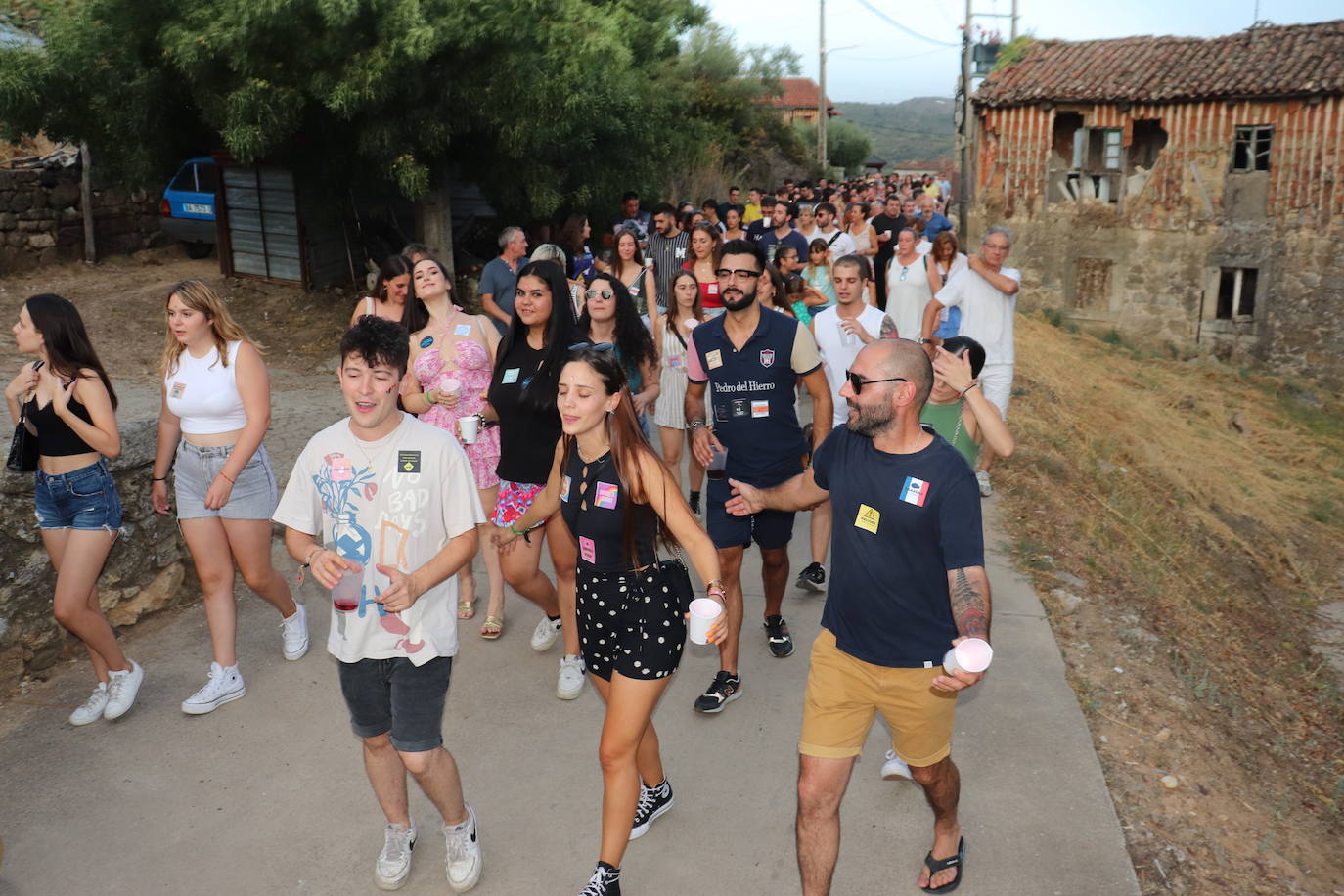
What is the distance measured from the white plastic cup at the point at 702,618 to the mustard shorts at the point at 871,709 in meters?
0.52

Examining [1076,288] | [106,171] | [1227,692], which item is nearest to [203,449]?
[1227,692]

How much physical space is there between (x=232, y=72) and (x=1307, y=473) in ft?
52.1

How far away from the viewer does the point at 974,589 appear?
337 cm

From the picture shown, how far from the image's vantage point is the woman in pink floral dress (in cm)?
566

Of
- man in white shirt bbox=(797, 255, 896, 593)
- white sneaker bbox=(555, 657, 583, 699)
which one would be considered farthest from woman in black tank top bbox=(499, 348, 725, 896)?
man in white shirt bbox=(797, 255, 896, 593)

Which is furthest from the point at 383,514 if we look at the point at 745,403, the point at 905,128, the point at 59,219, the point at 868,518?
the point at 905,128

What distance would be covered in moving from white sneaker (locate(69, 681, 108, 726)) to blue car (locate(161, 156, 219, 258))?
12385mm

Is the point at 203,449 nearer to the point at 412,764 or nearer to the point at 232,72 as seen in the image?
the point at 412,764

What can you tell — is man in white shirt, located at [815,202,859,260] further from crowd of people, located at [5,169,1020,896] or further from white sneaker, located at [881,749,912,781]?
white sneaker, located at [881,749,912,781]

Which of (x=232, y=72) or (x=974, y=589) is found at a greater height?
(x=232, y=72)

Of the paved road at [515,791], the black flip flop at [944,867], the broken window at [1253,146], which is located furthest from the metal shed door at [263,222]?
the broken window at [1253,146]

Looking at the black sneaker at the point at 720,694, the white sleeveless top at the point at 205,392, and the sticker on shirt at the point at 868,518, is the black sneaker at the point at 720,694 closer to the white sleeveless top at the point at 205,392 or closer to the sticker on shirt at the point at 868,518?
the sticker on shirt at the point at 868,518

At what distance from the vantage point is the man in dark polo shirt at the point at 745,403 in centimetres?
522

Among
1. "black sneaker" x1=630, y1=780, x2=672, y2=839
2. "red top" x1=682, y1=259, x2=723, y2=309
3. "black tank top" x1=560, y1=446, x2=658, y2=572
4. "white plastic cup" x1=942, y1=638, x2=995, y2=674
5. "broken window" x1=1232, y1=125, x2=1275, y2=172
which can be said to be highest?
"broken window" x1=1232, y1=125, x2=1275, y2=172
